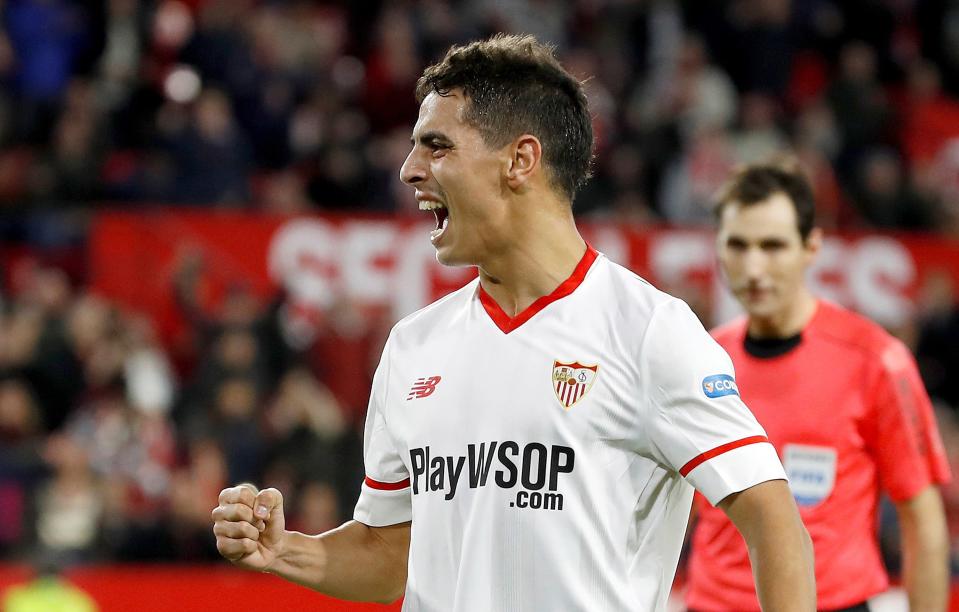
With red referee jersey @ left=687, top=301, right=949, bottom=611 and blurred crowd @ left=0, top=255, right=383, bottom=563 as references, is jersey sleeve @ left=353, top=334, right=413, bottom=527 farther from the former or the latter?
blurred crowd @ left=0, top=255, right=383, bottom=563

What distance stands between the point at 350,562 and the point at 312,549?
0.10 meters

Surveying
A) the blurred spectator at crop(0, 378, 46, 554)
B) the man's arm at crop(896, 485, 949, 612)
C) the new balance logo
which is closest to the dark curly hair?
the new balance logo

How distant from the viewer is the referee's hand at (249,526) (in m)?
2.95

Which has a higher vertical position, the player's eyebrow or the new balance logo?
the player's eyebrow

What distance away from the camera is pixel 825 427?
176 inches

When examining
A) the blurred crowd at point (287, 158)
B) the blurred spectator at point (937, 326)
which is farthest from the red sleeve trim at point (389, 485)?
the blurred spectator at point (937, 326)

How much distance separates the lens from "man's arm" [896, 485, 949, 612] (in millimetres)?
4344

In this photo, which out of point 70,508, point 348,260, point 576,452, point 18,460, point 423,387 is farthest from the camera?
point 348,260

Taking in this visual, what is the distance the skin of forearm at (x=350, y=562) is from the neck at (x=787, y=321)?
1.77 m

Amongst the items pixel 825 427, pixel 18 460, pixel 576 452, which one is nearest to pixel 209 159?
pixel 18 460

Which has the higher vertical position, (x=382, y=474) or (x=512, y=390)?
(x=512, y=390)

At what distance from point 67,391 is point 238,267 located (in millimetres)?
1390

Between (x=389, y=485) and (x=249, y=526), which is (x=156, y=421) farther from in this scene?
(x=249, y=526)

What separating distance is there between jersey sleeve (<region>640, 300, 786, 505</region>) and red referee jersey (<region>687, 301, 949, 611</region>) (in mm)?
1672
